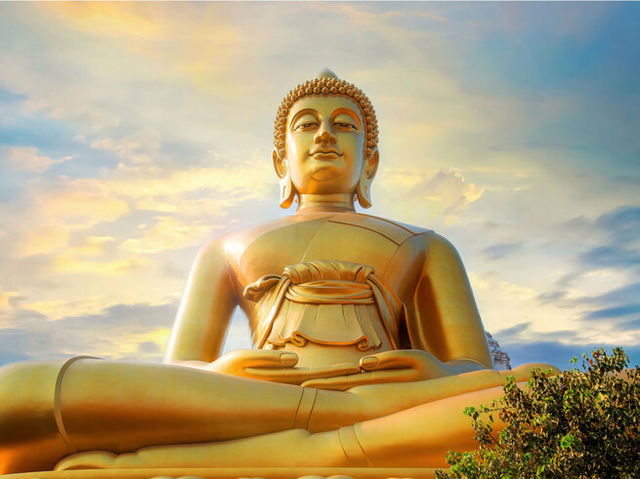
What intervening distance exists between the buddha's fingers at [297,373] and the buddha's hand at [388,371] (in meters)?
0.03

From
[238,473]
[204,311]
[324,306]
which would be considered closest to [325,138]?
[324,306]

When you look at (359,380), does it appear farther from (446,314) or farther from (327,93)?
(327,93)

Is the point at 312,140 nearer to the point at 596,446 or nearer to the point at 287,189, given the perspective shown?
the point at 287,189

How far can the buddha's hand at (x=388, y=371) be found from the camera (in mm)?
5262

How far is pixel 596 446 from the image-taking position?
334cm

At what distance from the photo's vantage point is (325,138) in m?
7.17

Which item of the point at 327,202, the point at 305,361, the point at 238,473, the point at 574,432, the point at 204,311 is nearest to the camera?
the point at 574,432

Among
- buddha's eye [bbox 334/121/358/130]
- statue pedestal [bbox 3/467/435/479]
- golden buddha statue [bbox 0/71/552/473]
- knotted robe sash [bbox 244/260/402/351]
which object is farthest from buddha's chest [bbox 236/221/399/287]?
statue pedestal [bbox 3/467/435/479]

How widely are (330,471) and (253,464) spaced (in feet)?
1.72

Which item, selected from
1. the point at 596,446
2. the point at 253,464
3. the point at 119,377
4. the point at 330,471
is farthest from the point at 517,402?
the point at 119,377

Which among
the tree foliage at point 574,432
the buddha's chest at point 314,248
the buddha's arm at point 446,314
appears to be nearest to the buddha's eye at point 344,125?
the buddha's chest at point 314,248

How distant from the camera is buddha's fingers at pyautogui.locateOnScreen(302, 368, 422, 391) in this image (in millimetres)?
5254

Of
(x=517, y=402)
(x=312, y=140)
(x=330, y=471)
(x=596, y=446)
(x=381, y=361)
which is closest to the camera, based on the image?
(x=596, y=446)

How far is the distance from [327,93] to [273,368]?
2984mm
